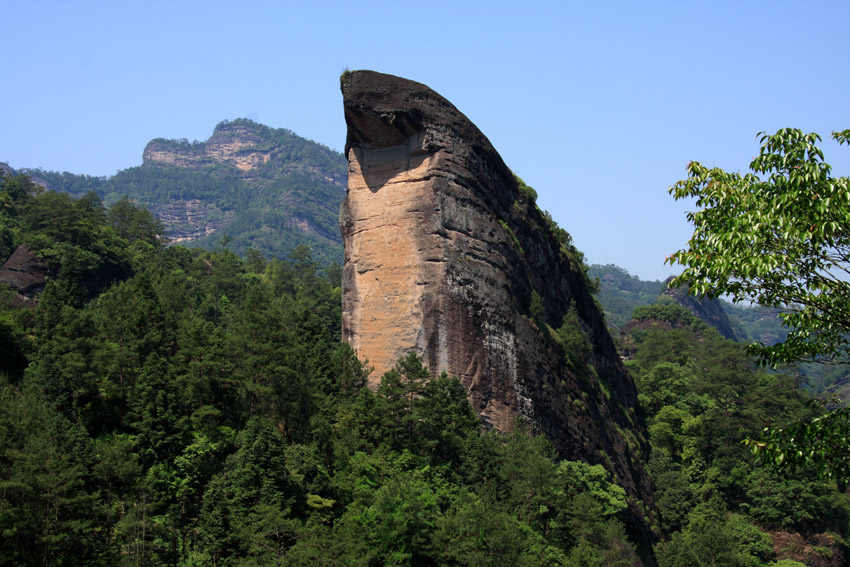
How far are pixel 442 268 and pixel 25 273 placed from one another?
123ft

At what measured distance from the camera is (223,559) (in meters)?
26.0

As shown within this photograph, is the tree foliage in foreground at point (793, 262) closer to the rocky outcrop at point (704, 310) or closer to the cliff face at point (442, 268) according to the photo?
the cliff face at point (442, 268)

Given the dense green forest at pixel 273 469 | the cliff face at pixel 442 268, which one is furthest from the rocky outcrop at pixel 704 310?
the cliff face at pixel 442 268

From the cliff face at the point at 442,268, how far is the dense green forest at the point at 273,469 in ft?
9.80

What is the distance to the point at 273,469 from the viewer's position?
2888 cm

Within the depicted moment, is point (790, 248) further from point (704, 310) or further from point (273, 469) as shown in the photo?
point (704, 310)

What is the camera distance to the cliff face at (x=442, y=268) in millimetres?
40594

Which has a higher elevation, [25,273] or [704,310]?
[704,310]

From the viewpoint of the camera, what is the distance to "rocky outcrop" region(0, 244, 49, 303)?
190ft

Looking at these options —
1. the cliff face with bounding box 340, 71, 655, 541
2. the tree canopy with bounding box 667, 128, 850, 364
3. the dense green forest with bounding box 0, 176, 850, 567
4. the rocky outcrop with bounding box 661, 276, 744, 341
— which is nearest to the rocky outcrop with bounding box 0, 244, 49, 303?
the dense green forest with bounding box 0, 176, 850, 567

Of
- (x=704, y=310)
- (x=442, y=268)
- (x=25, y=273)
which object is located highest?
(x=704, y=310)

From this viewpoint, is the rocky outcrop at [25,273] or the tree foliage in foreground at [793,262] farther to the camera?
the rocky outcrop at [25,273]

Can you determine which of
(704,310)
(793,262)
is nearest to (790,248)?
(793,262)

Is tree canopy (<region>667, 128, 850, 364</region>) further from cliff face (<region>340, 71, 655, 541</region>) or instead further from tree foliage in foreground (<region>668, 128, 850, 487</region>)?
cliff face (<region>340, 71, 655, 541</region>)
